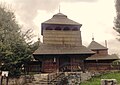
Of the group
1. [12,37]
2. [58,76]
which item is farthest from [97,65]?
[12,37]

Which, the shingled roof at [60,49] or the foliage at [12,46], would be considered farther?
the shingled roof at [60,49]

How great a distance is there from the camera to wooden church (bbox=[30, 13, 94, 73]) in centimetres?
2962

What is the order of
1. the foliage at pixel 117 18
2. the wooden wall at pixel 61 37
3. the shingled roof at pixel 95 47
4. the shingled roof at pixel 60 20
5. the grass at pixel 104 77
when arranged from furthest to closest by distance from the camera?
the foliage at pixel 117 18
the shingled roof at pixel 95 47
the shingled roof at pixel 60 20
the wooden wall at pixel 61 37
the grass at pixel 104 77

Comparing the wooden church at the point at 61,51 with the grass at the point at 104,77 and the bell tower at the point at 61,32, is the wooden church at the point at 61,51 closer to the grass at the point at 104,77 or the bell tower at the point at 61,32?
the bell tower at the point at 61,32

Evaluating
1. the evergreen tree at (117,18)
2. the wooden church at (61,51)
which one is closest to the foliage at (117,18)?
the evergreen tree at (117,18)

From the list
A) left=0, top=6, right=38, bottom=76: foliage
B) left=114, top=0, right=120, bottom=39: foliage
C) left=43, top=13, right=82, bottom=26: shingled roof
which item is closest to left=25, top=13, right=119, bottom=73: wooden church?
left=43, top=13, right=82, bottom=26: shingled roof

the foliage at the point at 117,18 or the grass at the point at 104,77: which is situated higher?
the foliage at the point at 117,18

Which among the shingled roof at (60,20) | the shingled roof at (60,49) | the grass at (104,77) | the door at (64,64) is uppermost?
the shingled roof at (60,20)

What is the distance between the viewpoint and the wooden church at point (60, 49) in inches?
1166

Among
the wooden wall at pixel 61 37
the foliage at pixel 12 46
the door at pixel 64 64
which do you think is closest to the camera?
the foliage at pixel 12 46

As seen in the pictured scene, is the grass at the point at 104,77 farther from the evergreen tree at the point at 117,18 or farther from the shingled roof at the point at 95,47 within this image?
the evergreen tree at the point at 117,18

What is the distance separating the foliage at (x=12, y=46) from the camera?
28188mm

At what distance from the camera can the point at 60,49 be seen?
30.5 meters

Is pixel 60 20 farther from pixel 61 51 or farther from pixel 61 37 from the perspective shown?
pixel 61 51
